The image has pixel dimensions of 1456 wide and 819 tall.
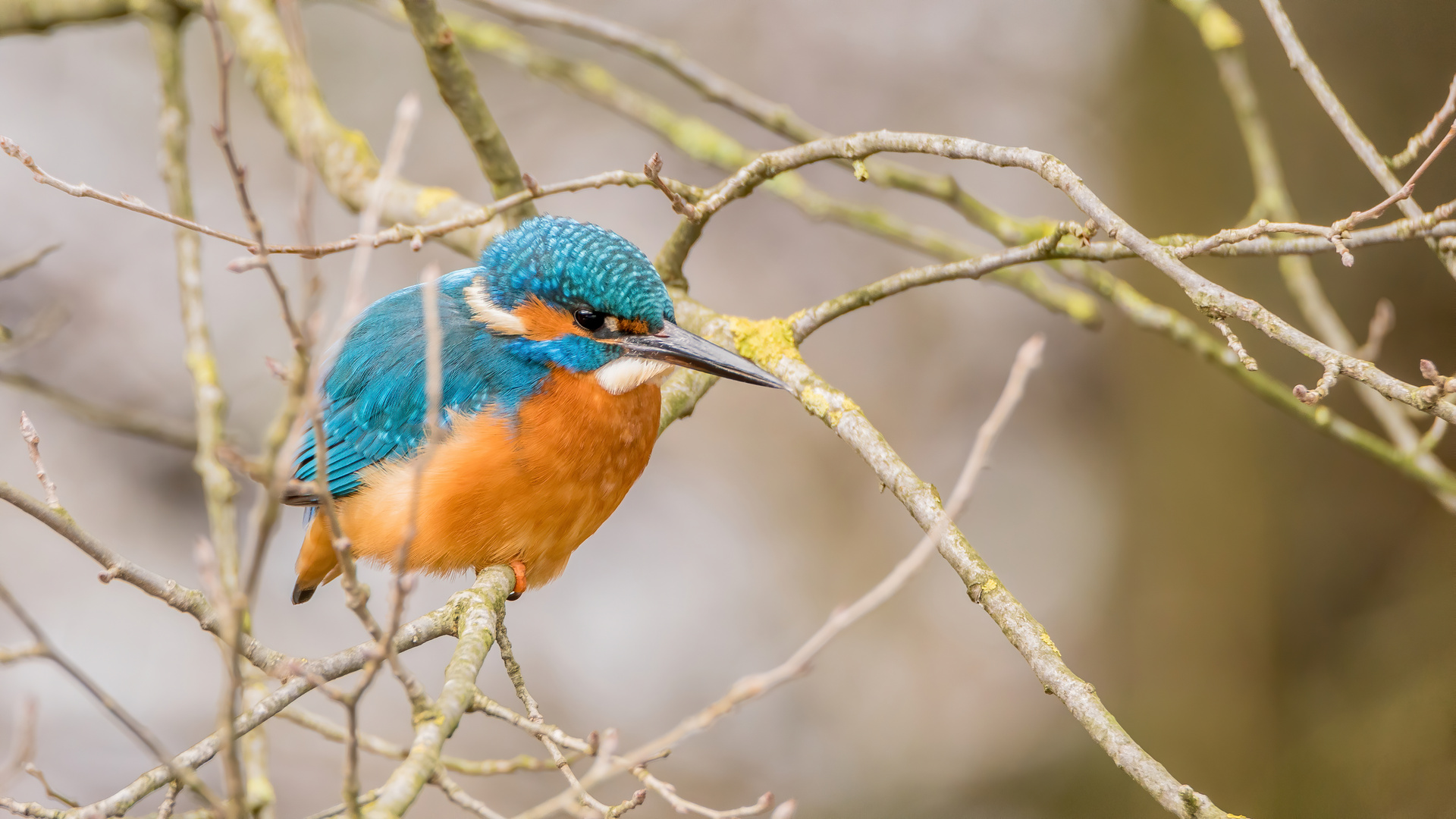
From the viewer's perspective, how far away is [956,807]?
5.09 metres

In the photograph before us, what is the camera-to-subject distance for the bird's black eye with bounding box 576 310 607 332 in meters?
2.88

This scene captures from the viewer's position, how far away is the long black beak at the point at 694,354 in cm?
256

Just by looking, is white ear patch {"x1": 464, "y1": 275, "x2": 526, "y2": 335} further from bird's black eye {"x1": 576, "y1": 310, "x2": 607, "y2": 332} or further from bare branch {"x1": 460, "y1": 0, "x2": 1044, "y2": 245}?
bare branch {"x1": 460, "y1": 0, "x2": 1044, "y2": 245}

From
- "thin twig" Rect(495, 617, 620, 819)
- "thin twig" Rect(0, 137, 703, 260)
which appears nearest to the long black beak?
"thin twig" Rect(0, 137, 703, 260)

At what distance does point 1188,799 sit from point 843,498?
4259 millimetres

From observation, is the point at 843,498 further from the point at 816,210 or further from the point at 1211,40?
the point at 1211,40

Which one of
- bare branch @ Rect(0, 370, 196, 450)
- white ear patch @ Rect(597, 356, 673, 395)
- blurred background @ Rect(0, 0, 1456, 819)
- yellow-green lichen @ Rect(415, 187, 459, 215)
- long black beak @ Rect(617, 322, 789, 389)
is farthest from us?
blurred background @ Rect(0, 0, 1456, 819)

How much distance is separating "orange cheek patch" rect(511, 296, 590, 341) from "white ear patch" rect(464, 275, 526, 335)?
0.8 inches

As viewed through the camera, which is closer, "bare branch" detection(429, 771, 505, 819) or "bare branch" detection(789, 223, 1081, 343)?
"bare branch" detection(429, 771, 505, 819)

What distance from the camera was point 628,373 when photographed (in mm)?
2848

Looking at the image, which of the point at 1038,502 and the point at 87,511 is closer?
the point at 87,511

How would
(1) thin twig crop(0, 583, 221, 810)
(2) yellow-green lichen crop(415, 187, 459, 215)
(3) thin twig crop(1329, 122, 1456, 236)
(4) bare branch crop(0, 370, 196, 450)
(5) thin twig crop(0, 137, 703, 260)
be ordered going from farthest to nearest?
(4) bare branch crop(0, 370, 196, 450) → (2) yellow-green lichen crop(415, 187, 459, 215) → (5) thin twig crop(0, 137, 703, 260) → (3) thin twig crop(1329, 122, 1456, 236) → (1) thin twig crop(0, 583, 221, 810)

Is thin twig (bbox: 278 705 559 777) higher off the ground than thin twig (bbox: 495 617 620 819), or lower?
higher

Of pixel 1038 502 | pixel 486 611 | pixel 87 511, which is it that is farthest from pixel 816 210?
pixel 87 511
